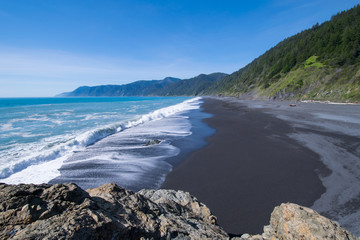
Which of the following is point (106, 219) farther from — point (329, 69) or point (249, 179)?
point (329, 69)

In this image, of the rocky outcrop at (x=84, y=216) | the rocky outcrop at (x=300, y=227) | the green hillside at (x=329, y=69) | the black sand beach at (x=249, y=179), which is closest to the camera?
the rocky outcrop at (x=84, y=216)

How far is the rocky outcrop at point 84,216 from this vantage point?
79.9 inches

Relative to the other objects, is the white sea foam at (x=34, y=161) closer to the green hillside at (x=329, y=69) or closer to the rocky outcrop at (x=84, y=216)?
the rocky outcrop at (x=84, y=216)

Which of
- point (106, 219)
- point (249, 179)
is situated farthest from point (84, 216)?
point (249, 179)

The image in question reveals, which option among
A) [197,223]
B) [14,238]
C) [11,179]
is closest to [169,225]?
[197,223]

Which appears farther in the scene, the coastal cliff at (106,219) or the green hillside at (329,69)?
the green hillside at (329,69)

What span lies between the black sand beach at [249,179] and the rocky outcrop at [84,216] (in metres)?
2.42

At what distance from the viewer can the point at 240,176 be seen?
24.5ft

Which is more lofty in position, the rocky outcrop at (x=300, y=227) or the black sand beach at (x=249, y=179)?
the rocky outcrop at (x=300, y=227)

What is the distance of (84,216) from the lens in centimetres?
222

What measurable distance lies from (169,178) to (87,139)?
373 inches

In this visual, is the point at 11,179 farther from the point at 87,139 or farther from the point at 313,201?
the point at 313,201

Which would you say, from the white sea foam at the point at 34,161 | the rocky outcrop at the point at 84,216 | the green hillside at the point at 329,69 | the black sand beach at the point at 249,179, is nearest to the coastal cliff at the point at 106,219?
the rocky outcrop at the point at 84,216

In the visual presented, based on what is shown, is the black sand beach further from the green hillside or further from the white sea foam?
the green hillside
